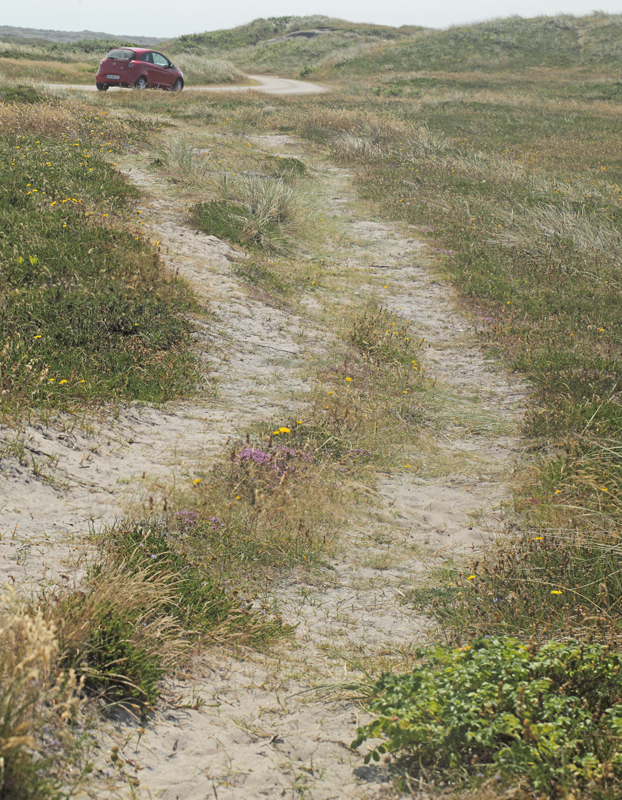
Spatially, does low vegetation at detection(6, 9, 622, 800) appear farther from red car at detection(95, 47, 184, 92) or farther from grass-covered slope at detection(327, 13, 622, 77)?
grass-covered slope at detection(327, 13, 622, 77)

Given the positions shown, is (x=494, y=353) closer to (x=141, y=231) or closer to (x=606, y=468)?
(x=606, y=468)

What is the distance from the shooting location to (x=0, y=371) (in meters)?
5.30

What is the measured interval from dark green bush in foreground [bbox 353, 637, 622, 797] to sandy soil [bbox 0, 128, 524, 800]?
0.25 meters

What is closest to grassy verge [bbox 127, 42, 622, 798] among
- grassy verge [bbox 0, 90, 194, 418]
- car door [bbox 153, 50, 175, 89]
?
grassy verge [bbox 0, 90, 194, 418]

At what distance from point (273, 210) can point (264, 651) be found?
30.8ft

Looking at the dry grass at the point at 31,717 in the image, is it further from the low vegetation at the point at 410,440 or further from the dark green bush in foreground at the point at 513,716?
the dark green bush in foreground at the point at 513,716

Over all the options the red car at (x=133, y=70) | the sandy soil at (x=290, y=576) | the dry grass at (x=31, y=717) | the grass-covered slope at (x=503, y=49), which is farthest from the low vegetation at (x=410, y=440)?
the grass-covered slope at (x=503, y=49)

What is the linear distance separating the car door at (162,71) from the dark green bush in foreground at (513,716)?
26320mm

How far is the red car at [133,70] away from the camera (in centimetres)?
2273

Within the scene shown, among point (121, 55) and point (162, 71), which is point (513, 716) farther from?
point (162, 71)

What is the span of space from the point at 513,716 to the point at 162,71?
27.1 meters

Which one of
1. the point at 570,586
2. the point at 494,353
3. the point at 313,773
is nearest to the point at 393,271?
the point at 494,353

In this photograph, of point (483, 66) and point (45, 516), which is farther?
point (483, 66)

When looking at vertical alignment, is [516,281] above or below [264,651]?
above
